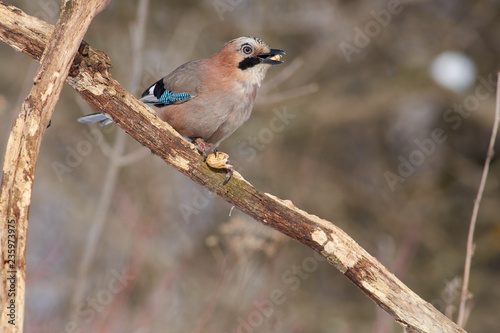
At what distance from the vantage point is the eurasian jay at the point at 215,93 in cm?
438

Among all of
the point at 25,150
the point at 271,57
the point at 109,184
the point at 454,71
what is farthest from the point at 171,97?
the point at 454,71

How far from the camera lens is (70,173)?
30.8 feet

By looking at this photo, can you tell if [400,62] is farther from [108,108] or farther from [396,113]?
[108,108]

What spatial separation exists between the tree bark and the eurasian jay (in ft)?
5.08

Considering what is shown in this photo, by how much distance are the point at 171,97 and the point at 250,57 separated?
0.73m

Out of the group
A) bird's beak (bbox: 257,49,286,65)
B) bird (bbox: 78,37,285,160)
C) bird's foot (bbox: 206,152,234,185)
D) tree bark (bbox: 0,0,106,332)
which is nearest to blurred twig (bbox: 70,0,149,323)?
bird (bbox: 78,37,285,160)

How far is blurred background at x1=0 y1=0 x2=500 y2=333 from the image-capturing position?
8727 mm

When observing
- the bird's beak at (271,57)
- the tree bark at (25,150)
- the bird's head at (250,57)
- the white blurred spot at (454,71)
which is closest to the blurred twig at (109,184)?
the bird's head at (250,57)

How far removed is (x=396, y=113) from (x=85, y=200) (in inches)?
231

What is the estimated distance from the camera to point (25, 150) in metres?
2.64

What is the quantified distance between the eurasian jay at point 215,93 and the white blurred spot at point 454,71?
219 inches

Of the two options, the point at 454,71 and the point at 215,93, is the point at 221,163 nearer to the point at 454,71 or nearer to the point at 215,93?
the point at 215,93

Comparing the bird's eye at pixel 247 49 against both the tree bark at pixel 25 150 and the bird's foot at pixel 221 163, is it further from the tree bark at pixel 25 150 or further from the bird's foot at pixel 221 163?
the tree bark at pixel 25 150

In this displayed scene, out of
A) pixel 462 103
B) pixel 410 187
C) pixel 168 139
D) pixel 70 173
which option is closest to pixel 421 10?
pixel 462 103
